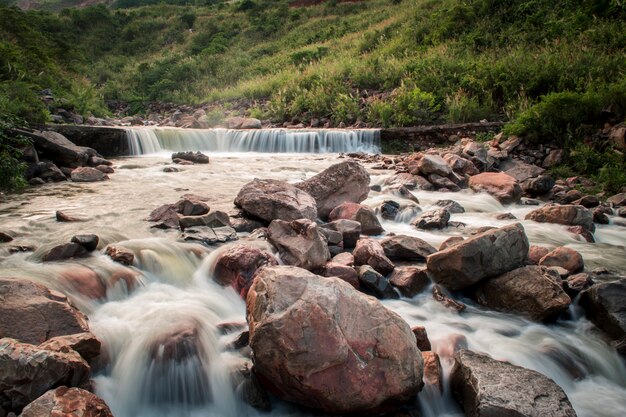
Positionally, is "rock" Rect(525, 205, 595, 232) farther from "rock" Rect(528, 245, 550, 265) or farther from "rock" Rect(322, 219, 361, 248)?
"rock" Rect(322, 219, 361, 248)

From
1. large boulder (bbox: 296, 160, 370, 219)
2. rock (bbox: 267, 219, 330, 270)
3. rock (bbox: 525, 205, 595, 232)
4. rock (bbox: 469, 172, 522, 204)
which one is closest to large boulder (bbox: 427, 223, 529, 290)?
rock (bbox: 267, 219, 330, 270)

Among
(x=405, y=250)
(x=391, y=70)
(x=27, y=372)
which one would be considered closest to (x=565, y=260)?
(x=405, y=250)

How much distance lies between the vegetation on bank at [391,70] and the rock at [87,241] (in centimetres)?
Answer: 647

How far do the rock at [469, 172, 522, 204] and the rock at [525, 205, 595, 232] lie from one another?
1.21 meters

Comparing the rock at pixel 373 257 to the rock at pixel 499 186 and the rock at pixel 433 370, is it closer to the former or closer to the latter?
the rock at pixel 433 370

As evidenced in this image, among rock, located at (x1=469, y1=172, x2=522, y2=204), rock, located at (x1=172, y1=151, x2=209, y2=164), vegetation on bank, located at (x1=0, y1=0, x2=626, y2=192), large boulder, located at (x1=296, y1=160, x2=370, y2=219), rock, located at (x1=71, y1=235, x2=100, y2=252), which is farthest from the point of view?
rock, located at (x1=172, y1=151, x2=209, y2=164)

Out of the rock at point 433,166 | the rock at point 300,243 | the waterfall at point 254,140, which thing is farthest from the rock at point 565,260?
the waterfall at point 254,140

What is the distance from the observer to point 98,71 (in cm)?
3083

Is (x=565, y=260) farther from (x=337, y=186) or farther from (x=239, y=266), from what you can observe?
(x=239, y=266)

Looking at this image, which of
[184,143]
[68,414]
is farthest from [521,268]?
[184,143]

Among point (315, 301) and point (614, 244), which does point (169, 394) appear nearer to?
point (315, 301)

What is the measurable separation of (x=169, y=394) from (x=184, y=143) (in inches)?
472

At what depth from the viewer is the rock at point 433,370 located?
3029 millimetres

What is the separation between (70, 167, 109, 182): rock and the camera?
8398mm
